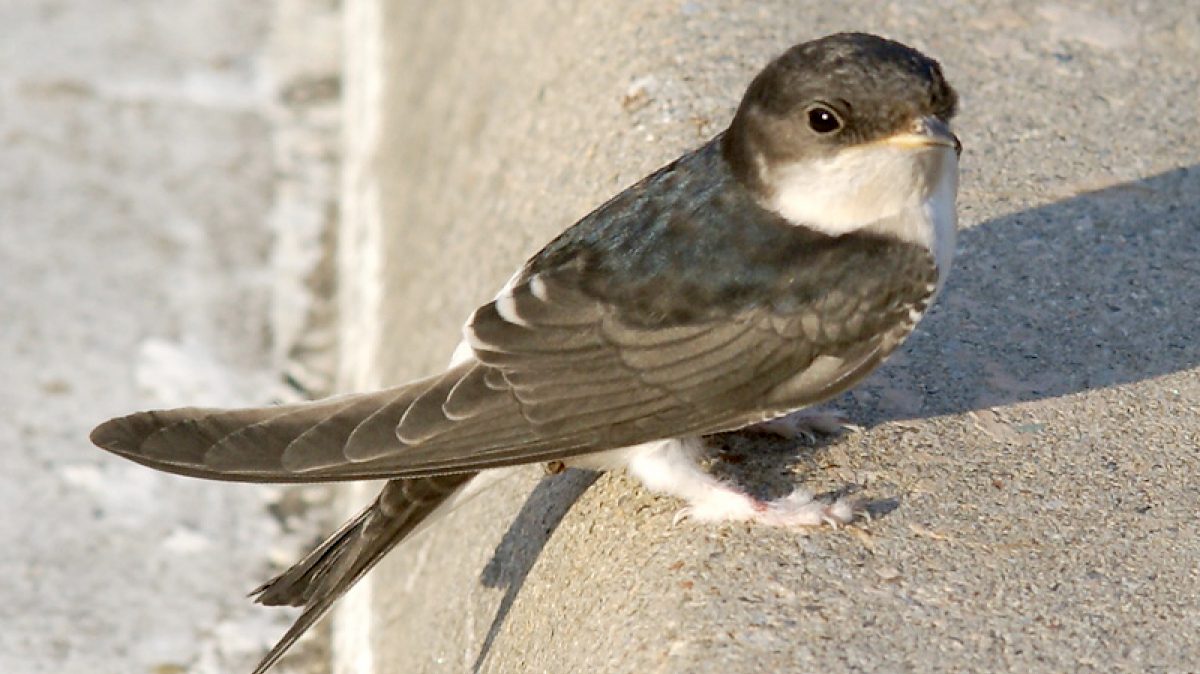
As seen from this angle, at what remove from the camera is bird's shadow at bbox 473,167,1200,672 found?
10.1ft

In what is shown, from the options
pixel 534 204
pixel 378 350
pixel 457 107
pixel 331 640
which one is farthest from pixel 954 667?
pixel 457 107

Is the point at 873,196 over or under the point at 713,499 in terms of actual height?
over

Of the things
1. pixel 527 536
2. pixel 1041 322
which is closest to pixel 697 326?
pixel 527 536

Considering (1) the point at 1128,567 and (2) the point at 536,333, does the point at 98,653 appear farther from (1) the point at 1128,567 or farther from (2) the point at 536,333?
(1) the point at 1128,567

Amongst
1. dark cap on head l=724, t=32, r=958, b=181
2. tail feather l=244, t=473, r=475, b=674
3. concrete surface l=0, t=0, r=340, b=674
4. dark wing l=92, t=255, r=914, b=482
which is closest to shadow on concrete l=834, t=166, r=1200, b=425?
dark wing l=92, t=255, r=914, b=482

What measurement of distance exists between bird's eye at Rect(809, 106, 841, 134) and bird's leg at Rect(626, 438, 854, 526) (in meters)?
0.60

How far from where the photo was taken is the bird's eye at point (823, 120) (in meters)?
2.81

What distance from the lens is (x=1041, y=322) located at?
3287mm

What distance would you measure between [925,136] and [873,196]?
0.63 ft

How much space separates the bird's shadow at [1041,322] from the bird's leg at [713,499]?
0.12m

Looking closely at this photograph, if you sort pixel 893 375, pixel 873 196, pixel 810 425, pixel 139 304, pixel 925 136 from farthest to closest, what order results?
1. pixel 139 304
2. pixel 893 375
3. pixel 810 425
4. pixel 873 196
5. pixel 925 136

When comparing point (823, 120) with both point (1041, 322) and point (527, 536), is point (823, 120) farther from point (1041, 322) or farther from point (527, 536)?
point (527, 536)

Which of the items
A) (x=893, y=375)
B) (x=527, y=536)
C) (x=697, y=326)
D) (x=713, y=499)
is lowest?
(x=893, y=375)

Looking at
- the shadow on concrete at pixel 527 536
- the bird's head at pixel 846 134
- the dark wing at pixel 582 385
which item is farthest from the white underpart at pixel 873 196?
the shadow on concrete at pixel 527 536
